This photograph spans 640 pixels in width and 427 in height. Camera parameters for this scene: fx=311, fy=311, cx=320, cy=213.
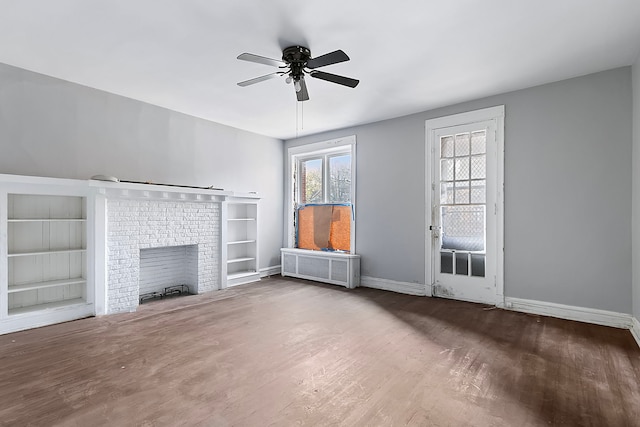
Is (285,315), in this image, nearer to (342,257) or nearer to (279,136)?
(342,257)

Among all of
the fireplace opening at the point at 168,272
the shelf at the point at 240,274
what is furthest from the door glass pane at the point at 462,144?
the fireplace opening at the point at 168,272

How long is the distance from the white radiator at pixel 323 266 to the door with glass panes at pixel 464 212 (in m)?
1.31

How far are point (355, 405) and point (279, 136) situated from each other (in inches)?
208

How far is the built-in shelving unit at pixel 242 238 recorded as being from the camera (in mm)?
5551

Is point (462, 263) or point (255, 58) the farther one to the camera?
point (462, 263)

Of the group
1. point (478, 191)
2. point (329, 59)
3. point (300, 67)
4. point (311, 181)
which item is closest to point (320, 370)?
point (329, 59)

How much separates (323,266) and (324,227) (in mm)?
785

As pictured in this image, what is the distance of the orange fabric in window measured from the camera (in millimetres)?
5820

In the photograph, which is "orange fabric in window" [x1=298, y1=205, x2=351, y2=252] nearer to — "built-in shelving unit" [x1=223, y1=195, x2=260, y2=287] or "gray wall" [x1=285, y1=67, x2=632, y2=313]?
"built-in shelving unit" [x1=223, y1=195, x2=260, y2=287]

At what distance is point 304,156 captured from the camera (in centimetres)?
645

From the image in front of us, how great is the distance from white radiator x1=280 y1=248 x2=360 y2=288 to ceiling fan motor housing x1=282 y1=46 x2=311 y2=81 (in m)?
3.15

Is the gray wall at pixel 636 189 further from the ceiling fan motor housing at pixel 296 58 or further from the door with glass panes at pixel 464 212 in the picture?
the ceiling fan motor housing at pixel 296 58

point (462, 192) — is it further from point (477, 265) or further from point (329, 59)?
point (329, 59)

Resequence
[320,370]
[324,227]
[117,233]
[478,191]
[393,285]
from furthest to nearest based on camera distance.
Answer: [324,227], [393,285], [478,191], [117,233], [320,370]
